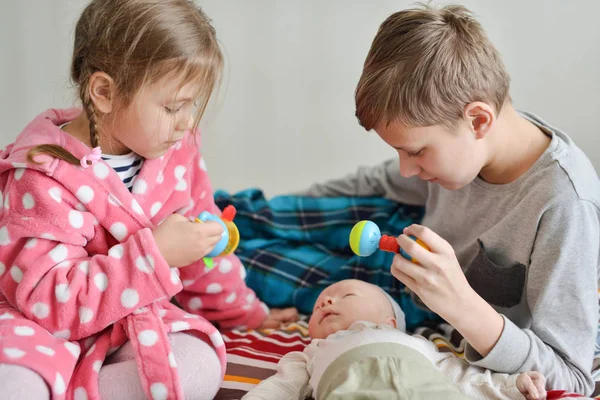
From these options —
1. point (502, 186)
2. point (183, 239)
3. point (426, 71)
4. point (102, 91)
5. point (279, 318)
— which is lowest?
point (279, 318)

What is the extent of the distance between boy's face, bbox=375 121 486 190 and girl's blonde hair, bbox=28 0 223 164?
0.36 metres

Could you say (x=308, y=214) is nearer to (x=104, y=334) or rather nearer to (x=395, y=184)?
(x=395, y=184)

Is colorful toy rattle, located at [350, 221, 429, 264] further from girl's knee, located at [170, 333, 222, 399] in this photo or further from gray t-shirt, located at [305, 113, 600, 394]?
girl's knee, located at [170, 333, 222, 399]

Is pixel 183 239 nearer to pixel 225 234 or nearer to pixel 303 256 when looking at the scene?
pixel 225 234

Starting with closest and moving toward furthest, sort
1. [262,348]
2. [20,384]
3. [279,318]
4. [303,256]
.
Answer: [20,384] → [262,348] → [279,318] → [303,256]

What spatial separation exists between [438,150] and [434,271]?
23 cm

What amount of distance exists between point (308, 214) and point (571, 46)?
832mm

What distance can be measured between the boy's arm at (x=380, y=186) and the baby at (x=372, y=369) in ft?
1.24

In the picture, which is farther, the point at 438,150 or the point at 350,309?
the point at 350,309

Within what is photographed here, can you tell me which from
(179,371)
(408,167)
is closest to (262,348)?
(179,371)

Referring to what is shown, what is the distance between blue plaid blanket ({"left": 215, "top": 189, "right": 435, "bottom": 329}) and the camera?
5.17 feet

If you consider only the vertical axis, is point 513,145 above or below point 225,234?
above

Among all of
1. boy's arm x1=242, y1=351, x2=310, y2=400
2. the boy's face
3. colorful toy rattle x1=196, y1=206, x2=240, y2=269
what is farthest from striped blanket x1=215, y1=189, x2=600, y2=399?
the boy's face

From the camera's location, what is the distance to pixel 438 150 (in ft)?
3.85
